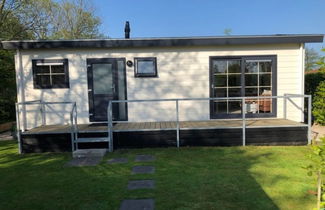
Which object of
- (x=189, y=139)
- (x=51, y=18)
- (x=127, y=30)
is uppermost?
(x=51, y=18)

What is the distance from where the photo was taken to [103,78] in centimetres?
639

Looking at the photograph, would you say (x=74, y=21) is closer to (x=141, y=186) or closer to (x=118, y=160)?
(x=118, y=160)

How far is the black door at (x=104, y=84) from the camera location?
6363mm

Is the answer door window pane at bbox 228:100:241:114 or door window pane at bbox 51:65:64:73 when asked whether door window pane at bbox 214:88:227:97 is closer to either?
door window pane at bbox 228:100:241:114

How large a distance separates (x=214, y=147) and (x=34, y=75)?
4791 mm

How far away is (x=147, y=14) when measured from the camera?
19.2m

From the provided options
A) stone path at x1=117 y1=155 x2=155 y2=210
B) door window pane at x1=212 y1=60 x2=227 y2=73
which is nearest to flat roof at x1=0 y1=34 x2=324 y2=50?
door window pane at x1=212 y1=60 x2=227 y2=73

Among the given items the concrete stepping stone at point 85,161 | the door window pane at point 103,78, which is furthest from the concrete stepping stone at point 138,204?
the door window pane at point 103,78

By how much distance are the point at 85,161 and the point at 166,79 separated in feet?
9.67

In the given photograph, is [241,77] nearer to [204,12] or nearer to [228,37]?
[228,37]

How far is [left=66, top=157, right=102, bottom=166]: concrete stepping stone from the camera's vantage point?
444cm

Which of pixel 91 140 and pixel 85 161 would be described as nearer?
pixel 85 161

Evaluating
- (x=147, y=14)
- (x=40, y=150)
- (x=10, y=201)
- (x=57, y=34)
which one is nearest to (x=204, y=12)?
(x=147, y=14)

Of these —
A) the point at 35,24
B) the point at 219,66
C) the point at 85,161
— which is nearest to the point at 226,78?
the point at 219,66
